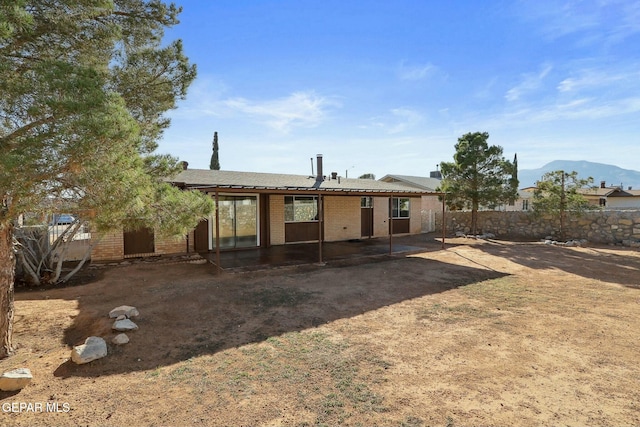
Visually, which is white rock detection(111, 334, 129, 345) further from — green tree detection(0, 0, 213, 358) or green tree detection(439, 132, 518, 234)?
green tree detection(439, 132, 518, 234)

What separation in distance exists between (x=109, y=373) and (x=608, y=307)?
7.69 metres

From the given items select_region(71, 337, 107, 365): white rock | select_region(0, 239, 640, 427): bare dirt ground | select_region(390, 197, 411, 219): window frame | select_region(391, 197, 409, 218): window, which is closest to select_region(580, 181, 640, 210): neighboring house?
select_region(390, 197, 411, 219): window frame

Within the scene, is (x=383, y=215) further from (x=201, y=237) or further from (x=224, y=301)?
(x=224, y=301)

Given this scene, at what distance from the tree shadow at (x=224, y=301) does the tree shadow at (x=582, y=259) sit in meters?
2.33

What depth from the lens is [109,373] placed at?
3320 millimetres

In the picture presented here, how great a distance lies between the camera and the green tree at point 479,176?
15195 millimetres

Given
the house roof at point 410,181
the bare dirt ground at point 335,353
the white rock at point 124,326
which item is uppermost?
the house roof at point 410,181

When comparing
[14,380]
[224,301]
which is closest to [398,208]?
[224,301]

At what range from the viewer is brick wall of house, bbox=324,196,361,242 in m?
14.3

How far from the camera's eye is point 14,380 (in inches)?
115

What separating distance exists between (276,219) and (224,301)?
276 inches

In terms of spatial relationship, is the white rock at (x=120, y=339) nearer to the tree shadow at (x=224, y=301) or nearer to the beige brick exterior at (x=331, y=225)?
the tree shadow at (x=224, y=301)

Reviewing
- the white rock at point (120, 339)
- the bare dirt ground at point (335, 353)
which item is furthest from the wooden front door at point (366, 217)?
the white rock at point (120, 339)

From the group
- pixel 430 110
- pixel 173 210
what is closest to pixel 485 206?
pixel 430 110
